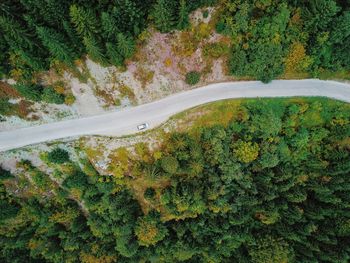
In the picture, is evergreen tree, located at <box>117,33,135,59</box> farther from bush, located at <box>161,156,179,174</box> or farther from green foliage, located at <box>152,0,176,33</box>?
bush, located at <box>161,156,179,174</box>

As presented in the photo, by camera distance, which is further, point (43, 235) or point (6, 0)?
point (43, 235)

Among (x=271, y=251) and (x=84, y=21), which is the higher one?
(x=84, y=21)

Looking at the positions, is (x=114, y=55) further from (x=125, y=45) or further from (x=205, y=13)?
(x=205, y=13)

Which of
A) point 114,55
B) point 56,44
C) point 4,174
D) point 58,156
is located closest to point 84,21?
point 56,44

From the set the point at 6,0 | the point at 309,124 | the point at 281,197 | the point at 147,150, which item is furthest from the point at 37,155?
the point at 309,124

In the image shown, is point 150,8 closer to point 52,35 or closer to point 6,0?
point 52,35

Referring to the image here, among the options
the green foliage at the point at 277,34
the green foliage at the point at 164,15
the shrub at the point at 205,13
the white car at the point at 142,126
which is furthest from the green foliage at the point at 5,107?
the green foliage at the point at 277,34
